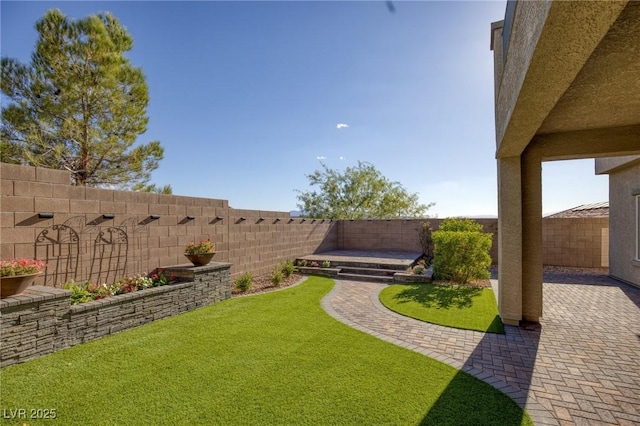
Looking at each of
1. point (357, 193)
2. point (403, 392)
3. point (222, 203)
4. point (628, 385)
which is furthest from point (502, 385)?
point (357, 193)

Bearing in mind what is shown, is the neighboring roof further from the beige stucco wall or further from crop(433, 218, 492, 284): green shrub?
crop(433, 218, 492, 284): green shrub

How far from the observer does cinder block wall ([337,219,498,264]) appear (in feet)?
46.5

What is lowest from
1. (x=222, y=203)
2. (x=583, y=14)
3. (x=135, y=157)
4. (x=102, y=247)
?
(x=102, y=247)

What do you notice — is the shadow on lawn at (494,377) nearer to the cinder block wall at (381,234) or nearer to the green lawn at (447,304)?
the green lawn at (447,304)

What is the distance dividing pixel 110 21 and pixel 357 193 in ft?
64.0

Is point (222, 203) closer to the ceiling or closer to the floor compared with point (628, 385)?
closer to the ceiling

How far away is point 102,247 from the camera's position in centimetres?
566

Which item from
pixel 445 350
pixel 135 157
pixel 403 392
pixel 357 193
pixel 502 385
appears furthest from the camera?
pixel 357 193

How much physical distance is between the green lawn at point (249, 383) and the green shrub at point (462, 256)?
5.05 m

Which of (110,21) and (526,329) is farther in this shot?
(110,21)

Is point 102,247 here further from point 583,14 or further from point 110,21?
point 110,21

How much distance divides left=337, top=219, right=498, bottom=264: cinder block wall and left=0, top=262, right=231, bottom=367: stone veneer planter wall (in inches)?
394

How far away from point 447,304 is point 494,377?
10.7ft

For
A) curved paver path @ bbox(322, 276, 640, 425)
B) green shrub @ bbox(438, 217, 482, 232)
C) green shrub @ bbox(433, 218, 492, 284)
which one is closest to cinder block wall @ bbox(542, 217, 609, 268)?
green shrub @ bbox(438, 217, 482, 232)
